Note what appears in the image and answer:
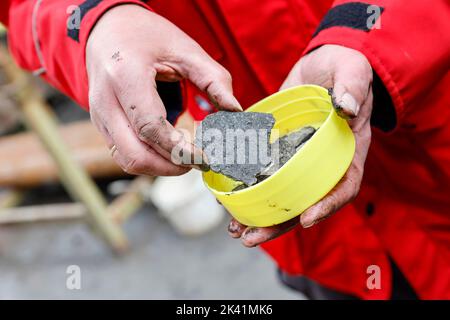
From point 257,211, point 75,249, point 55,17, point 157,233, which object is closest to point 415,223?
point 257,211

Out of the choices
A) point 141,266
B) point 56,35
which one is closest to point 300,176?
point 56,35

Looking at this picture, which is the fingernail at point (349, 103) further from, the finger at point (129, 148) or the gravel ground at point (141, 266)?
the gravel ground at point (141, 266)

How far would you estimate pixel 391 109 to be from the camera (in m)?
0.72

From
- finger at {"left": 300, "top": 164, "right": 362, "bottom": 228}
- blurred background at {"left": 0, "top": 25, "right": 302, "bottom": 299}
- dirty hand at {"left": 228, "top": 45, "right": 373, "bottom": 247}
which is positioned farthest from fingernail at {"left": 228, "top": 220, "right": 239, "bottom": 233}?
blurred background at {"left": 0, "top": 25, "right": 302, "bottom": 299}

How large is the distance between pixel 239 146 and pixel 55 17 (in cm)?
32

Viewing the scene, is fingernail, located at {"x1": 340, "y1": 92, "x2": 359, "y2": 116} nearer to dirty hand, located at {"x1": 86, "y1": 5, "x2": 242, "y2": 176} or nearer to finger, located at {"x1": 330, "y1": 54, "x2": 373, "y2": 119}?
finger, located at {"x1": 330, "y1": 54, "x2": 373, "y2": 119}

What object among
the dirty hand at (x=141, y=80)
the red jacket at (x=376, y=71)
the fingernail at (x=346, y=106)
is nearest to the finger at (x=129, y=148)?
the dirty hand at (x=141, y=80)

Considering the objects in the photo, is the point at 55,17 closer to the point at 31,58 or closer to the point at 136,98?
the point at 31,58

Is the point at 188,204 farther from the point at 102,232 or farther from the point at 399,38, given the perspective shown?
the point at 399,38

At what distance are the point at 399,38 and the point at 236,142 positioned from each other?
0.26 m

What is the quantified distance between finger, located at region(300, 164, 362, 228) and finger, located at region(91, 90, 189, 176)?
0.55ft

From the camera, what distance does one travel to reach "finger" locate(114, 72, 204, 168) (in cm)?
61

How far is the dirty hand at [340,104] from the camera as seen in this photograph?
65 cm

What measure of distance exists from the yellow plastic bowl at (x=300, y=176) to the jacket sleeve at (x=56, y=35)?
238mm
